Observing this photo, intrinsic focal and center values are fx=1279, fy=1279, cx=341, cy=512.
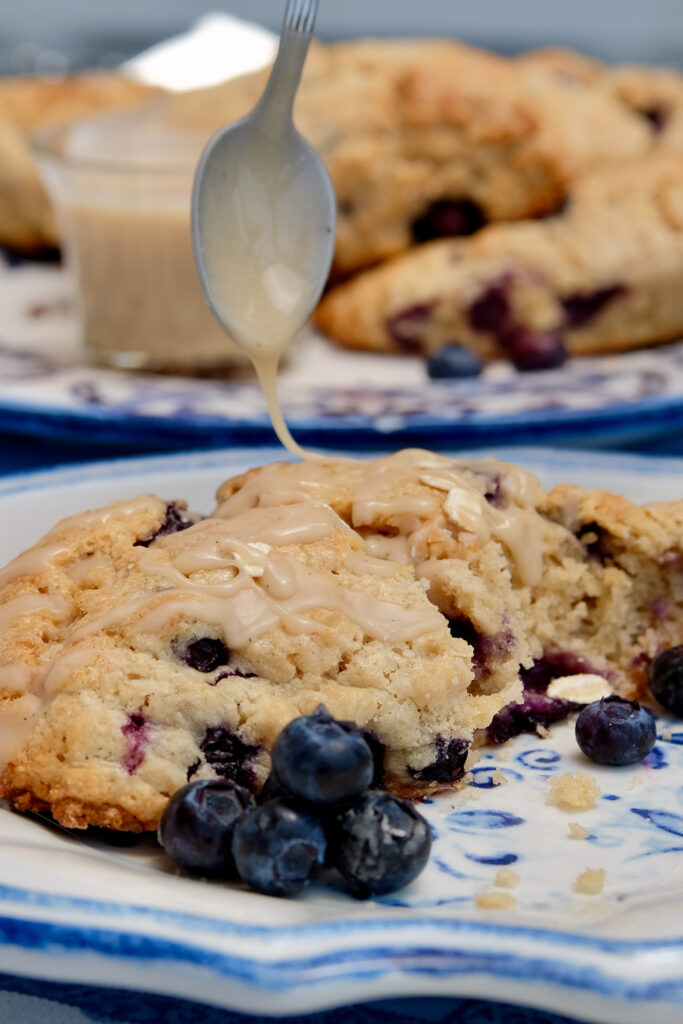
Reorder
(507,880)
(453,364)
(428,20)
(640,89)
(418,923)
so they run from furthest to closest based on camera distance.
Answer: (428,20) < (640,89) < (453,364) < (507,880) < (418,923)

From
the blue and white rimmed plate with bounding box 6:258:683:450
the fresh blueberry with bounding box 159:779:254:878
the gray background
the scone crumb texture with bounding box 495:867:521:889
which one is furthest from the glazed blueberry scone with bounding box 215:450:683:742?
the gray background

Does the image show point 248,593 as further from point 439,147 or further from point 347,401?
point 439,147

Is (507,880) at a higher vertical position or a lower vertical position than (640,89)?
lower

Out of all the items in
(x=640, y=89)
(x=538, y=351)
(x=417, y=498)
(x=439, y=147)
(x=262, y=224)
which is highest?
(x=640, y=89)

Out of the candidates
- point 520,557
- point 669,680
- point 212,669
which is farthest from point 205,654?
point 669,680

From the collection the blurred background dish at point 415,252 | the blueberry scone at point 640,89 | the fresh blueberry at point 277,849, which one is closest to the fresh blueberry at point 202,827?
the fresh blueberry at point 277,849

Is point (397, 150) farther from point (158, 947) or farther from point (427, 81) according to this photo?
point (158, 947)

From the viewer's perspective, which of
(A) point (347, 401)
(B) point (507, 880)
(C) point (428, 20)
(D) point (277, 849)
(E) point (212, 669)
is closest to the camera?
(D) point (277, 849)
